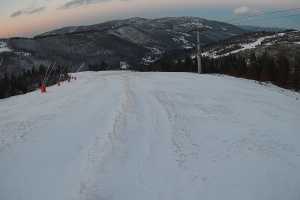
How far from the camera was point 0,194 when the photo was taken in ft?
35.1

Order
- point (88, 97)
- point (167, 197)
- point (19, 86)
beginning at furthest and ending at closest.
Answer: point (19, 86)
point (88, 97)
point (167, 197)

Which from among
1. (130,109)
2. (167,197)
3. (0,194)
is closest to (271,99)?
(130,109)

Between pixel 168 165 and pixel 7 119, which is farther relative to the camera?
pixel 7 119

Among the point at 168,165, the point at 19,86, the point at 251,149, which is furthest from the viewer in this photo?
the point at 19,86

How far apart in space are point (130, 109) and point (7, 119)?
671 cm

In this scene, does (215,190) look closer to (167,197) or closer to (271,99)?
(167,197)

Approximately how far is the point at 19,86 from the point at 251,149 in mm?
91010

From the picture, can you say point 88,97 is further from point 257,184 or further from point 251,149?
point 257,184

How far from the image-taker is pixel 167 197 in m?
10.4

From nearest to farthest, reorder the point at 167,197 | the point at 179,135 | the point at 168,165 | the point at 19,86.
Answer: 1. the point at 167,197
2. the point at 168,165
3. the point at 179,135
4. the point at 19,86

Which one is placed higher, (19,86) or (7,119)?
(7,119)

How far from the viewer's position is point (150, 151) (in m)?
13.5

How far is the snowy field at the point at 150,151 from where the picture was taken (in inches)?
428

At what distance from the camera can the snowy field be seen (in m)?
10.9
